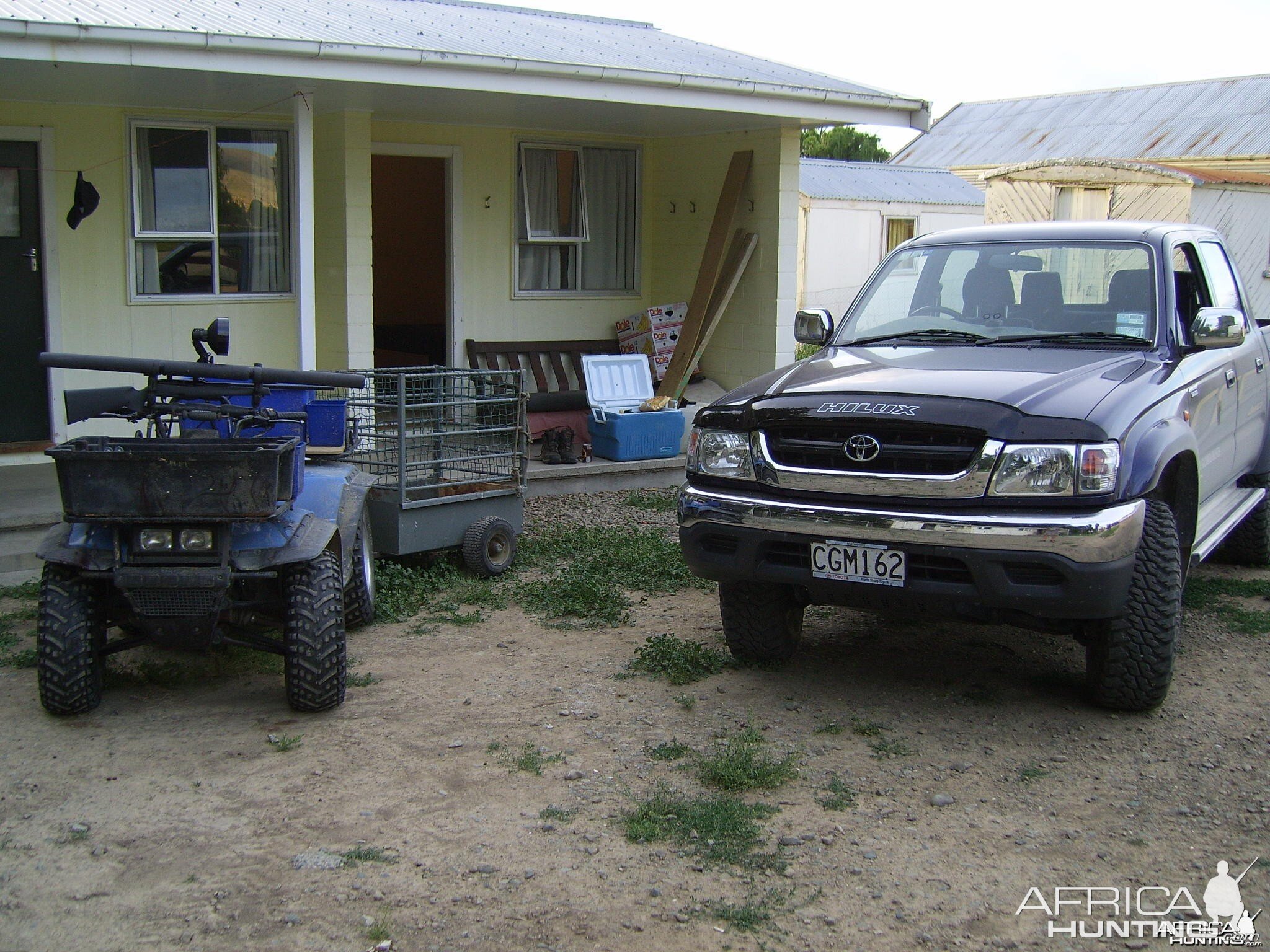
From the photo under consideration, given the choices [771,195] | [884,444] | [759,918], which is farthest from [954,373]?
[771,195]

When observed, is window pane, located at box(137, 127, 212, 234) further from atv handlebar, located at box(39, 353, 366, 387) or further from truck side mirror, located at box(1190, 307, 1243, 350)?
truck side mirror, located at box(1190, 307, 1243, 350)

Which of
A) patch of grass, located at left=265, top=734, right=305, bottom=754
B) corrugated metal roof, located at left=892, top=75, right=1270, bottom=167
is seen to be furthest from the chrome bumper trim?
corrugated metal roof, located at left=892, top=75, right=1270, bottom=167

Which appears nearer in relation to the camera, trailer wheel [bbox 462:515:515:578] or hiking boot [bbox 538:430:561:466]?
trailer wheel [bbox 462:515:515:578]

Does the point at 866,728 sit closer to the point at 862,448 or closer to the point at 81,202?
Result: the point at 862,448

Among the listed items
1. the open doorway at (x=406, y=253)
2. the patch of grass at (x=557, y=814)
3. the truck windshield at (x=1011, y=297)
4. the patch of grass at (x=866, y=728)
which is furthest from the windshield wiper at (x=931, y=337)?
the open doorway at (x=406, y=253)

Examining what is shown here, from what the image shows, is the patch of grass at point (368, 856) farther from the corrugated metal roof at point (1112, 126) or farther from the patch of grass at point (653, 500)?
the corrugated metal roof at point (1112, 126)

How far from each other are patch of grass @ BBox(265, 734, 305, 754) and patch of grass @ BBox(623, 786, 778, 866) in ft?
4.61

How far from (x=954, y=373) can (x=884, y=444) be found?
21.6 inches

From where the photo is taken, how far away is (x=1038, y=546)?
4.27 m

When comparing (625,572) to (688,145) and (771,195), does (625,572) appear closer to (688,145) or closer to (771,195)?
(771,195)

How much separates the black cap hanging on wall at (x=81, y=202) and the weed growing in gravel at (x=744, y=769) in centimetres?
673

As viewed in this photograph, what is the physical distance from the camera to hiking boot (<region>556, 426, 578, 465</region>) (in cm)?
962

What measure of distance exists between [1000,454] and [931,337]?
4.55ft

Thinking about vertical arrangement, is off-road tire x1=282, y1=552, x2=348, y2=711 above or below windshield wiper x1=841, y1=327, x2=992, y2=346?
below
